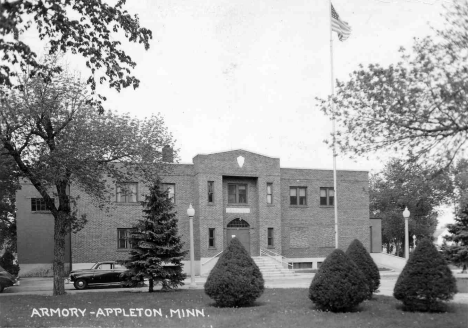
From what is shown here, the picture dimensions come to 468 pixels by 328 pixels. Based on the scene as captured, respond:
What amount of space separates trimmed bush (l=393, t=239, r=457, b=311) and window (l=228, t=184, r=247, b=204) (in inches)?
1062

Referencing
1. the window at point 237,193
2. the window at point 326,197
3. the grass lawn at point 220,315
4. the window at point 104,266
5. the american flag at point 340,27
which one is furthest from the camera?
the window at point 326,197

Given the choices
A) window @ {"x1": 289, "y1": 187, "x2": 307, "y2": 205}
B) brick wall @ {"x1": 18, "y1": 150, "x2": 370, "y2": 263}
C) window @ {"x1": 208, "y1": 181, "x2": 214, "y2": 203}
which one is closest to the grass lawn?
brick wall @ {"x1": 18, "y1": 150, "x2": 370, "y2": 263}

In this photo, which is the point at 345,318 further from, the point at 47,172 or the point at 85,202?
the point at 85,202

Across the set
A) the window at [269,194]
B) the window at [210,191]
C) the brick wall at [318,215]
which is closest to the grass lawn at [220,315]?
the window at [210,191]

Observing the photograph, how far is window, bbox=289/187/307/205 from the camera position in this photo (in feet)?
147

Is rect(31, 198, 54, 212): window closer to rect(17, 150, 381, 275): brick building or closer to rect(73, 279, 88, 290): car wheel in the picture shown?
rect(17, 150, 381, 275): brick building

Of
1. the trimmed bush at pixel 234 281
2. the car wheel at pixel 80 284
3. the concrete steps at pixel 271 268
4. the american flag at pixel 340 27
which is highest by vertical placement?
the american flag at pixel 340 27

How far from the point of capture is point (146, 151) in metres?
24.3

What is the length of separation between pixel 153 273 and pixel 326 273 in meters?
11.3

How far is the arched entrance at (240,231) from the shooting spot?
41.9 meters

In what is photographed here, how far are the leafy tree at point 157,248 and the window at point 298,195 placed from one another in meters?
19.2

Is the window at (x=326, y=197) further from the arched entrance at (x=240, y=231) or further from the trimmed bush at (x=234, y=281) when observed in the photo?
the trimmed bush at (x=234, y=281)

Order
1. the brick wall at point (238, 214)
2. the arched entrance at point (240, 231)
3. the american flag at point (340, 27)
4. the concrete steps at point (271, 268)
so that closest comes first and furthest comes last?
the american flag at point (340, 27), the concrete steps at point (271, 268), the brick wall at point (238, 214), the arched entrance at point (240, 231)

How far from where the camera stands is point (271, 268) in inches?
1547
